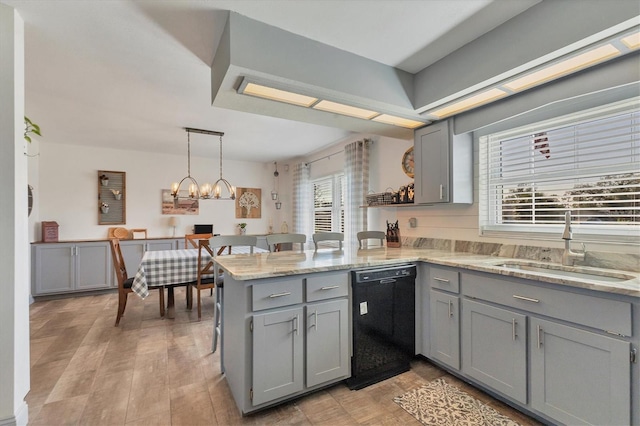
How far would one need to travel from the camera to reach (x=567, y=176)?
220 centimetres

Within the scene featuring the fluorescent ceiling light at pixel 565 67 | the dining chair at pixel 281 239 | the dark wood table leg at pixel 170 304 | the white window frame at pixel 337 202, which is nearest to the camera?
the fluorescent ceiling light at pixel 565 67

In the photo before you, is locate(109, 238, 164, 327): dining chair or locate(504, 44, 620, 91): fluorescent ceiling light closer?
locate(504, 44, 620, 91): fluorescent ceiling light

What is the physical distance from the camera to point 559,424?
166 cm

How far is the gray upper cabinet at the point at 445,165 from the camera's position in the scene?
2.66 m

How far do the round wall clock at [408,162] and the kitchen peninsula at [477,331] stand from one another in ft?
4.40

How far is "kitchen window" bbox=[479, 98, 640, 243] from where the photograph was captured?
1.92 meters

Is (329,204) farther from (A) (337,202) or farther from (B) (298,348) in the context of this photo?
(B) (298,348)

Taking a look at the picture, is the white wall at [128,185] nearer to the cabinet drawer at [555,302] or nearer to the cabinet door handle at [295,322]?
the cabinet door handle at [295,322]

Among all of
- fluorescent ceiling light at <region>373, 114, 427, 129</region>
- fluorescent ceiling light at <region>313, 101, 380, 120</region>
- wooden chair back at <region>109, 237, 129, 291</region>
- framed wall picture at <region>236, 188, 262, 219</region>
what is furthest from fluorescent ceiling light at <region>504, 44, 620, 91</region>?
framed wall picture at <region>236, 188, 262, 219</region>

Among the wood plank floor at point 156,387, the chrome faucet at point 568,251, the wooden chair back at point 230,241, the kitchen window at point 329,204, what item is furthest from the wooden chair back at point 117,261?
the chrome faucet at point 568,251

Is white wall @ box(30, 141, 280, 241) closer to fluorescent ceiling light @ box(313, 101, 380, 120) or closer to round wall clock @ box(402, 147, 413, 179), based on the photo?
round wall clock @ box(402, 147, 413, 179)

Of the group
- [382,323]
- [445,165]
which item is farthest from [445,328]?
[445,165]

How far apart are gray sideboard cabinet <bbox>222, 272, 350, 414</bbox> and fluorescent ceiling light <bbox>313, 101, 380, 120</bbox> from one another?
52.8 inches

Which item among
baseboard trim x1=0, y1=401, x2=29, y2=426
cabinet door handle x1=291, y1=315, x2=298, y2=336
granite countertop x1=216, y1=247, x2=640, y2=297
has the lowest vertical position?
baseboard trim x1=0, y1=401, x2=29, y2=426
